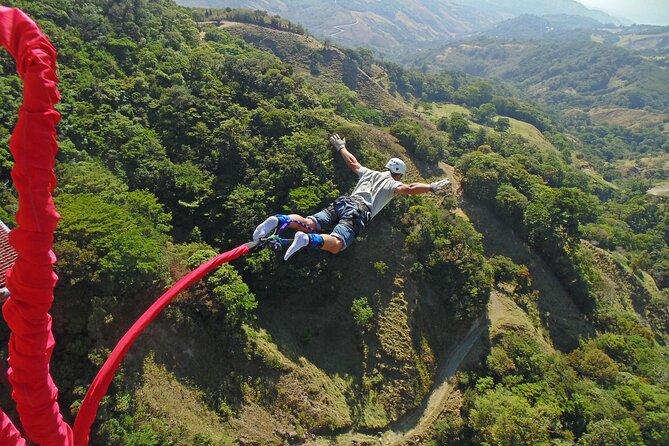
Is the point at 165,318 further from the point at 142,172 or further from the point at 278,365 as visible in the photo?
the point at 142,172

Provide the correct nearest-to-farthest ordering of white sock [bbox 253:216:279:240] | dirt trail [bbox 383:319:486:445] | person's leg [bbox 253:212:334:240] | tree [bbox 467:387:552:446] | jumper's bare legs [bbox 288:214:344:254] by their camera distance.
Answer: white sock [bbox 253:216:279:240] < person's leg [bbox 253:212:334:240] < jumper's bare legs [bbox 288:214:344:254] < tree [bbox 467:387:552:446] < dirt trail [bbox 383:319:486:445]

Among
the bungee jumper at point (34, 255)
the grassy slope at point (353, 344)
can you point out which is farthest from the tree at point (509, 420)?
the bungee jumper at point (34, 255)

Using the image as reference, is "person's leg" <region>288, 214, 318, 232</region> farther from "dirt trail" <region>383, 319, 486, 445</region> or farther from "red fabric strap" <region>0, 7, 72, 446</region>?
"dirt trail" <region>383, 319, 486, 445</region>

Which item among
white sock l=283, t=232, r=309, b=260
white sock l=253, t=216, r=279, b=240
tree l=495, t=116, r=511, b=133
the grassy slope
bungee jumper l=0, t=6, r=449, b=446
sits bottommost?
tree l=495, t=116, r=511, b=133

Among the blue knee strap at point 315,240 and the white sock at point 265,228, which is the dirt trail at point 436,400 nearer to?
the blue knee strap at point 315,240

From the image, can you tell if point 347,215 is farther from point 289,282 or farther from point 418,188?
point 289,282

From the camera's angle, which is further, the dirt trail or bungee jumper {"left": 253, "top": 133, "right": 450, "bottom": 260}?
the dirt trail

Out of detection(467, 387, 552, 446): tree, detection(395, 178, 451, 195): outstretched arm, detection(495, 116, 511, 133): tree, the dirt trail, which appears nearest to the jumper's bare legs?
detection(395, 178, 451, 195): outstretched arm
